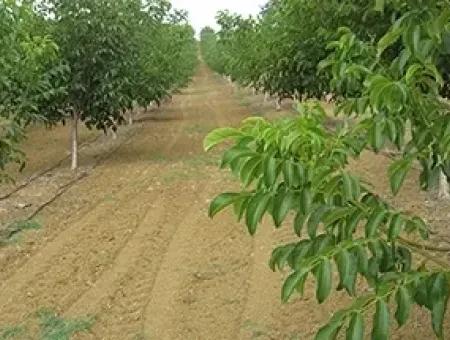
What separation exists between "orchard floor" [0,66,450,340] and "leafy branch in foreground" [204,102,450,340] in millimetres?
3161

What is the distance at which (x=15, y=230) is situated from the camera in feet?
28.0

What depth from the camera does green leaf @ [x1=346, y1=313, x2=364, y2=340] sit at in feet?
5.07

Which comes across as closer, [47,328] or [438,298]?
[438,298]

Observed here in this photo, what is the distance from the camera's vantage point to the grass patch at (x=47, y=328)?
5.30m

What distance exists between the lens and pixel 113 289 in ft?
20.4

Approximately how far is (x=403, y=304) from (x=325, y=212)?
1.01 ft

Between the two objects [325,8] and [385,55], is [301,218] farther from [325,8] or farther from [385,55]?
[325,8]

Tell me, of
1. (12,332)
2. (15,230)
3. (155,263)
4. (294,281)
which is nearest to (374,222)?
(294,281)

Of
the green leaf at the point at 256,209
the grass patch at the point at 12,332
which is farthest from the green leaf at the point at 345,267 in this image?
the grass patch at the point at 12,332

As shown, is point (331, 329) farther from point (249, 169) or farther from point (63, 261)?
point (63, 261)

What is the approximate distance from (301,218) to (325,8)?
5.05 meters

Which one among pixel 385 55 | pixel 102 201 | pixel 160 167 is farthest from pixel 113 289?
pixel 160 167

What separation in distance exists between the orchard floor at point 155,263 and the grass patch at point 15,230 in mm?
96

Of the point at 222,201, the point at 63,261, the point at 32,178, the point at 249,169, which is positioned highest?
the point at 249,169
